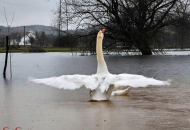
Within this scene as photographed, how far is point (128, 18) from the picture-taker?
4638 cm

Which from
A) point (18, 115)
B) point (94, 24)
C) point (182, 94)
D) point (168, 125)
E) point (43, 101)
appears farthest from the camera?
point (94, 24)

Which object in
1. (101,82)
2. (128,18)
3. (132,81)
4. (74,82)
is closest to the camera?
(132,81)

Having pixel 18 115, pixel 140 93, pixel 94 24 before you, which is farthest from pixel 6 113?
pixel 94 24

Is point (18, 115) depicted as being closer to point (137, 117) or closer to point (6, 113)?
point (6, 113)

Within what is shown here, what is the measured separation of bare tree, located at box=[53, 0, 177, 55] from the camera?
46125 mm

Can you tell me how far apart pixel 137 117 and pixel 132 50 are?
4146cm

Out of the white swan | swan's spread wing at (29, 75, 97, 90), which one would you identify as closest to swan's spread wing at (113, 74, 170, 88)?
the white swan

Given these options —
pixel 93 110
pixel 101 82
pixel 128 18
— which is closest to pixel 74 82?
pixel 101 82

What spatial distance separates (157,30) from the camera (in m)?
47.8

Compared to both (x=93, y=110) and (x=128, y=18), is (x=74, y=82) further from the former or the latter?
(x=128, y=18)

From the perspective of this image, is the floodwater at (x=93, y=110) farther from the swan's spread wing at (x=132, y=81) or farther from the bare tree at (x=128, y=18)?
the bare tree at (x=128, y=18)

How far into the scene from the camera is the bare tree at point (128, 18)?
4612cm

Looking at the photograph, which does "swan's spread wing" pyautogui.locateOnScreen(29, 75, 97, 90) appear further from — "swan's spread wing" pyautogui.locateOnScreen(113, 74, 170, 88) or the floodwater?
"swan's spread wing" pyautogui.locateOnScreen(113, 74, 170, 88)

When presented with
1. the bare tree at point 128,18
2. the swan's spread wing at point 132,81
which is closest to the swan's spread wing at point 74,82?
the swan's spread wing at point 132,81
